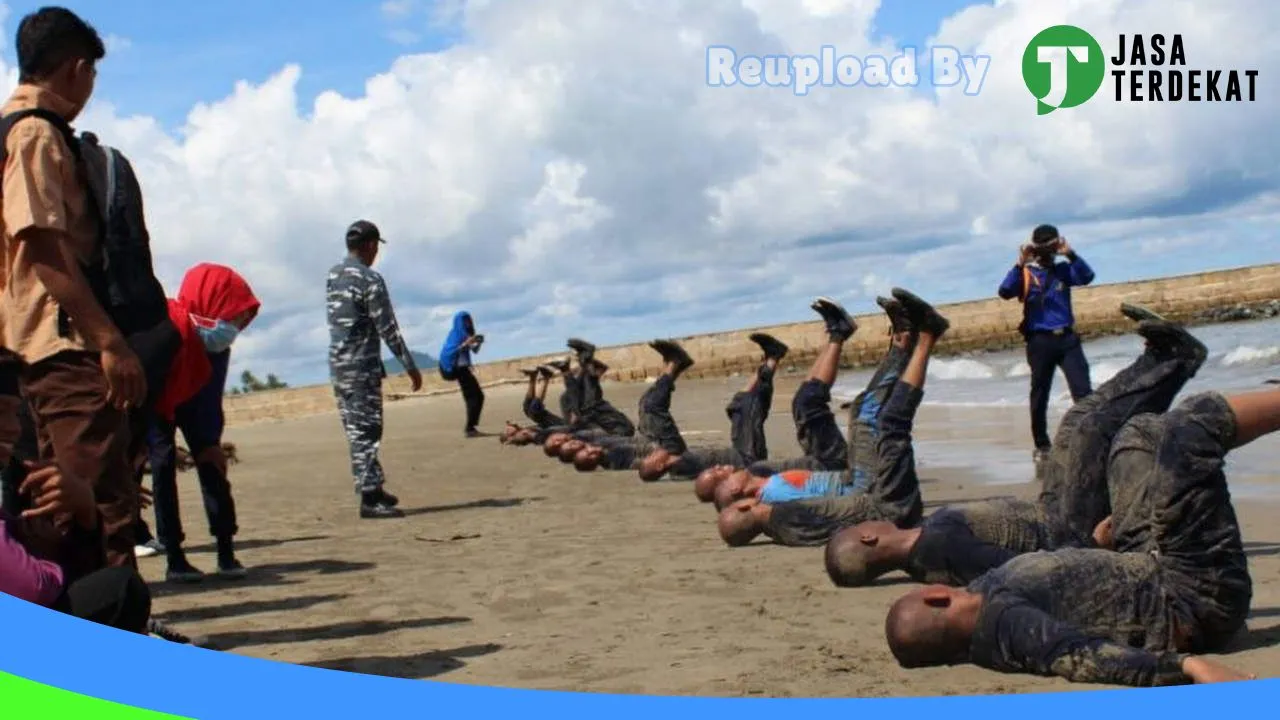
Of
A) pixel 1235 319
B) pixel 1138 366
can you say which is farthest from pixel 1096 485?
pixel 1235 319

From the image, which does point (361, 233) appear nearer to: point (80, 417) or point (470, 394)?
point (80, 417)

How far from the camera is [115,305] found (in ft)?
14.9

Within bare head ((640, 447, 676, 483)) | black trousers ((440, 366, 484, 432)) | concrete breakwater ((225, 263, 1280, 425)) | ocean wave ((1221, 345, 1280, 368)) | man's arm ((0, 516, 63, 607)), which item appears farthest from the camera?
concrete breakwater ((225, 263, 1280, 425))

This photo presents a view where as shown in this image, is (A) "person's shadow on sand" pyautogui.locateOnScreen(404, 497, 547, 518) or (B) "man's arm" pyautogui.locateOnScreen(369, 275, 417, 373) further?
(A) "person's shadow on sand" pyautogui.locateOnScreen(404, 497, 547, 518)

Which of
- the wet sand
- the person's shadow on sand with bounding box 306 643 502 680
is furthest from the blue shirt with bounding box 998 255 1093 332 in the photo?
the person's shadow on sand with bounding box 306 643 502 680

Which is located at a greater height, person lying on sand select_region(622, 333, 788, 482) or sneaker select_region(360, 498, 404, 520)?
person lying on sand select_region(622, 333, 788, 482)

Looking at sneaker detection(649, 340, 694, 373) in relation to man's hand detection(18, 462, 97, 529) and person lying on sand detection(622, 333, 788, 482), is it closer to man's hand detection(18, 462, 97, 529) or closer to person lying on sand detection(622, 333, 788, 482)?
person lying on sand detection(622, 333, 788, 482)

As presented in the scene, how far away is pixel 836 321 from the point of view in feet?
27.1

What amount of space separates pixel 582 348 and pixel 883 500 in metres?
6.88

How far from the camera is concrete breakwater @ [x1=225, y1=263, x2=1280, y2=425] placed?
31719mm

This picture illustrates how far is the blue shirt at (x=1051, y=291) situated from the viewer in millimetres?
9773

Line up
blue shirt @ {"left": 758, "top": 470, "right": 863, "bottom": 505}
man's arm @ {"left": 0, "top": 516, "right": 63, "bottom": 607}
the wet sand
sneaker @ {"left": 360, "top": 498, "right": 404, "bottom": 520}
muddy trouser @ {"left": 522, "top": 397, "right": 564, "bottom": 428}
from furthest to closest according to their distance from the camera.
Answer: muddy trouser @ {"left": 522, "top": 397, "right": 564, "bottom": 428} < sneaker @ {"left": 360, "top": 498, "right": 404, "bottom": 520} < blue shirt @ {"left": 758, "top": 470, "right": 863, "bottom": 505} < the wet sand < man's arm @ {"left": 0, "top": 516, "right": 63, "bottom": 607}

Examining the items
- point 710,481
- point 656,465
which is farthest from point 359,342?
point 656,465

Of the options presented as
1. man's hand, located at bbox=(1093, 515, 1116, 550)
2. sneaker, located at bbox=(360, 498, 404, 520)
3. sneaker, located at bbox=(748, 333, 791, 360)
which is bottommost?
sneaker, located at bbox=(360, 498, 404, 520)
